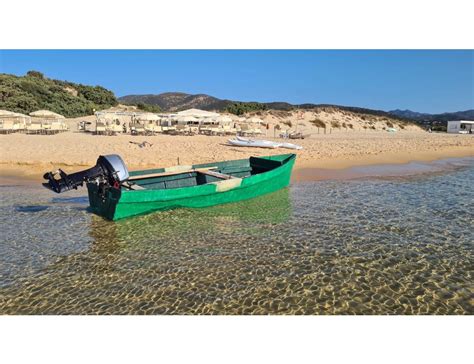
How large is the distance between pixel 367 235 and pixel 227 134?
22.7m

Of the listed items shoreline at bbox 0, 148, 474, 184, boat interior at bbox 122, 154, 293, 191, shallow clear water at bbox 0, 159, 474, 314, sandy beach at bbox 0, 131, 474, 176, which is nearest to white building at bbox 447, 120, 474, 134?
sandy beach at bbox 0, 131, 474, 176

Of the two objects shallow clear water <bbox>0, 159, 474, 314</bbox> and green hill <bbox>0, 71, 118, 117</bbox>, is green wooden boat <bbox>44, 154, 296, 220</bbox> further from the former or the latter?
green hill <bbox>0, 71, 118, 117</bbox>

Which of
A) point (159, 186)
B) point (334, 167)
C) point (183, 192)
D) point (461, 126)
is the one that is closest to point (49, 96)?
point (334, 167)

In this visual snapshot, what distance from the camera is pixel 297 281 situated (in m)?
5.41

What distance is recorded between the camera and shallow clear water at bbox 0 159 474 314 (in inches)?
190

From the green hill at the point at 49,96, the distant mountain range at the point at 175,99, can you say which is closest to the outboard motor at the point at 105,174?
the green hill at the point at 49,96

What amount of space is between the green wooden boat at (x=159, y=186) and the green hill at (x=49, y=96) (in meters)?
34.8

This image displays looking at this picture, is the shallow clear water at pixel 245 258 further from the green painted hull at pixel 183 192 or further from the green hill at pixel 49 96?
the green hill at pixel 49 96

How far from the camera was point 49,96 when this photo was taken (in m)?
44.2

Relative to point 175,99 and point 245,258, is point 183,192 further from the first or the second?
point 175,99

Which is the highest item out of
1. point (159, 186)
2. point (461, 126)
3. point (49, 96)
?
point (49, 96)

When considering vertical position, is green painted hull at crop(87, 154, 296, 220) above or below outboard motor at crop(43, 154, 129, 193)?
below

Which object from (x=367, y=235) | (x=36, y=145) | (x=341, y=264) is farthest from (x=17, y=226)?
(x=36, y=145)

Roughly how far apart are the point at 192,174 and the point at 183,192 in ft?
8.59
